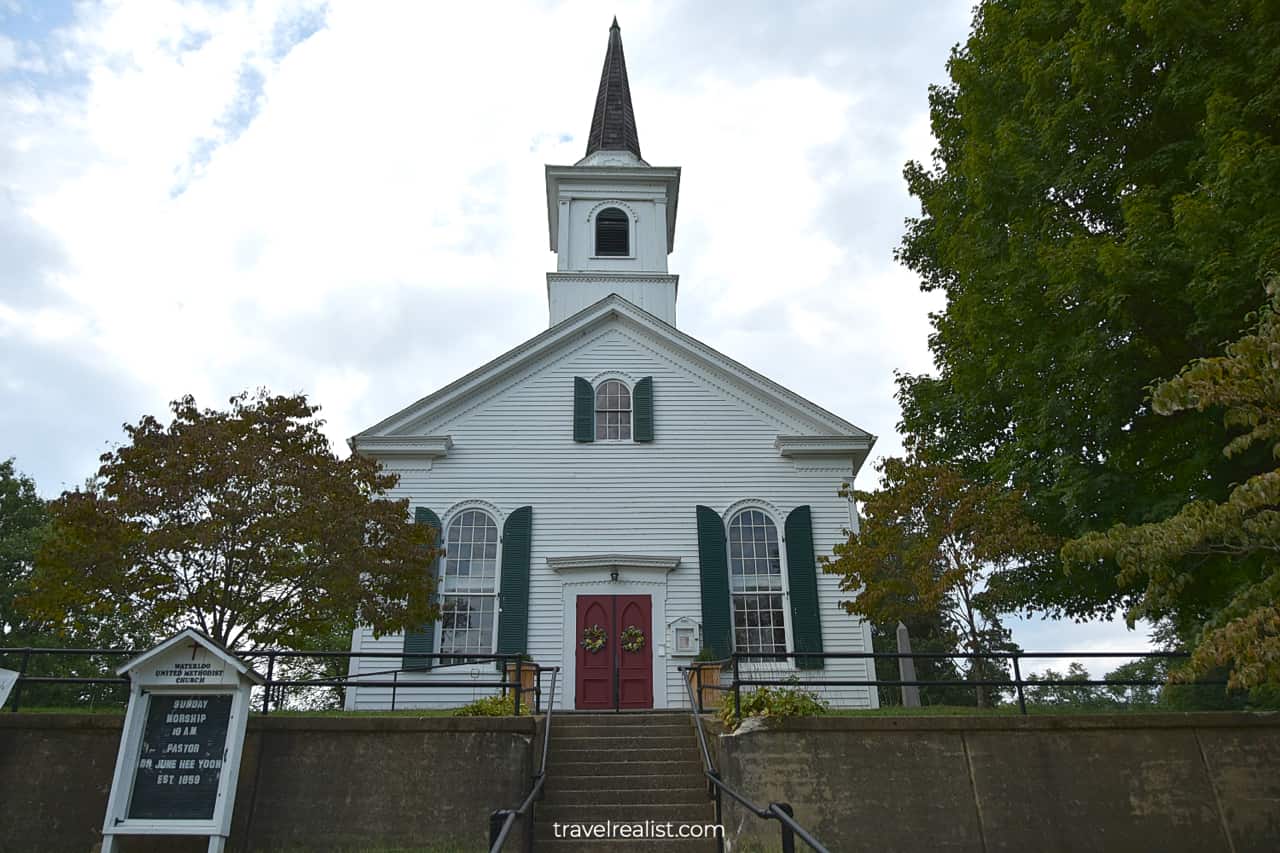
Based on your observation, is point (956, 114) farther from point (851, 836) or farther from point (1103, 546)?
point (851, 836)

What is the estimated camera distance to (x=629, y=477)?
1764 centimetres

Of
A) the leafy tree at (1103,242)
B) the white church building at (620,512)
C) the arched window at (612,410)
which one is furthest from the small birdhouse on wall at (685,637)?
the leafy tree at (1103,242)

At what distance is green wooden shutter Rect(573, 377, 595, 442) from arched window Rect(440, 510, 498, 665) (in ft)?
8.35

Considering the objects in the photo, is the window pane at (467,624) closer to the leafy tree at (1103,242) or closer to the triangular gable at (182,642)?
the triangular gable at (182,642)

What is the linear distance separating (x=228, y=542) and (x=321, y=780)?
3.45m

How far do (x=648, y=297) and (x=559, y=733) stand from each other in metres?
13.4

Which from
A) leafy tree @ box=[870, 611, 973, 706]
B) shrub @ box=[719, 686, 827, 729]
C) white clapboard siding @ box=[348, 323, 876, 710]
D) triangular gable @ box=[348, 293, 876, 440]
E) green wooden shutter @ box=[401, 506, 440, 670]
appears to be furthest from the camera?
leafy tree @ box=[870, 611, 973, 706]

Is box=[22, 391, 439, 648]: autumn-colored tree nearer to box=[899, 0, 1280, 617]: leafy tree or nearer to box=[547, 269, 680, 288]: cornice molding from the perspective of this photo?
box=[899, 0, 1280, 617]: leafy tree

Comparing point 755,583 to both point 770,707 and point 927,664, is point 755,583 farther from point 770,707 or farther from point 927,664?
point 927,664

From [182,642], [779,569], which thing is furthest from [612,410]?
[182,642]

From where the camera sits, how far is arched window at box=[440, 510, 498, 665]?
16.2 m

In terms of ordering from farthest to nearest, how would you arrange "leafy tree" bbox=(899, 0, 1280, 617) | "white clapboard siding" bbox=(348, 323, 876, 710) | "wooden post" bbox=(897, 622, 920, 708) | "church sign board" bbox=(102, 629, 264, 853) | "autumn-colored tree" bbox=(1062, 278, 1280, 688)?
1. "wooden post" bbox=(897, 622, 920, 708)
2. "white clapboard siding" bbox=(348, 323, 876, 710)
3. "leafy tree" bbox=(899, 0, 1280, 617)
4. "church sign board" bbox=(102, 629, 264, 853)
5. "autumn-colored tree" bbox=(1062, 278, 1280, 688)

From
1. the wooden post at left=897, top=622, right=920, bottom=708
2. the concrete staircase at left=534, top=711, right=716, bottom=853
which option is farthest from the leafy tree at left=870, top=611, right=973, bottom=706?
the concrete staircase at left=534, top=711, right=716, bottom=853

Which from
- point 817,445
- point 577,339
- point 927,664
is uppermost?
point 577,339
